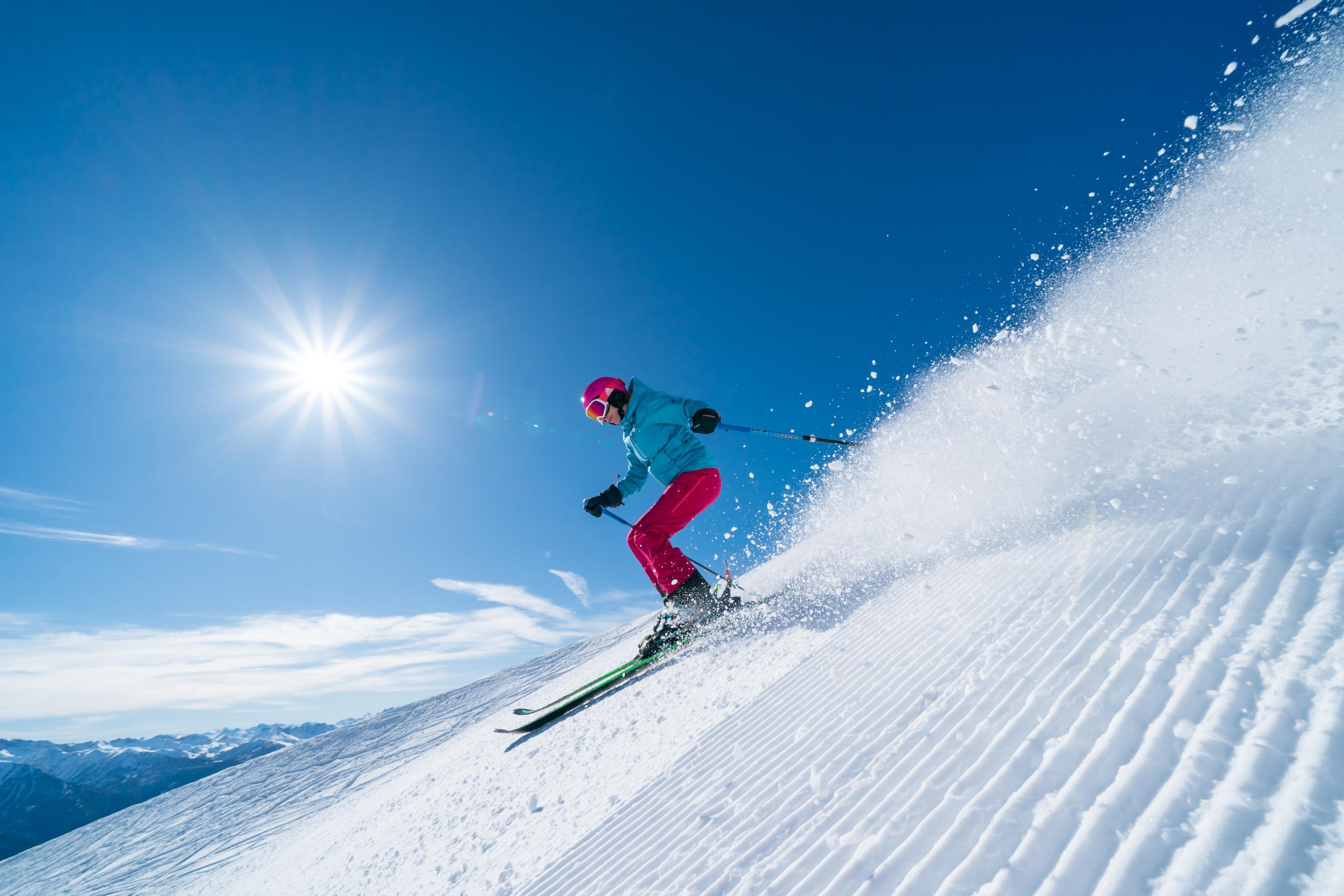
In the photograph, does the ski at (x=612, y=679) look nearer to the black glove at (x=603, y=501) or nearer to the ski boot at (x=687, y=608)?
the ski boot at (x=687, y=608)

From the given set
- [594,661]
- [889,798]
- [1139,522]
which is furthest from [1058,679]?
[594,661]

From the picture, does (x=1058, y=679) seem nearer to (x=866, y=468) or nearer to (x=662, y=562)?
(x=662, y=562)

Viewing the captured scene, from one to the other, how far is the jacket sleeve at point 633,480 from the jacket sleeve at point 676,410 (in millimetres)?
744

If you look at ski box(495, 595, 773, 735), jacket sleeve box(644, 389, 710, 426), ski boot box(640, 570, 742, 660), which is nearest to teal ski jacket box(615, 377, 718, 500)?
jacket sleeve box(644, 389, 710, 426)

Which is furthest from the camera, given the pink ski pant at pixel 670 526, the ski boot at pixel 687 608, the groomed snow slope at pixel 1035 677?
the ski boot at pixel 687 608

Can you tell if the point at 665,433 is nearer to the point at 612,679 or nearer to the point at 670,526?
the point at 670,526

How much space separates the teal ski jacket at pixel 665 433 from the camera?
589 centimetres

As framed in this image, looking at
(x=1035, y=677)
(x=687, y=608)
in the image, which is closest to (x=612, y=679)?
(x=687, y=608)

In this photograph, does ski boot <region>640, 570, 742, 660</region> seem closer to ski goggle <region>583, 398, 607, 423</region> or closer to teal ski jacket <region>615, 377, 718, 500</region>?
teal ski jacket <region>615, 377, 718, 500</region>

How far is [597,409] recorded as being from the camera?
238 inches

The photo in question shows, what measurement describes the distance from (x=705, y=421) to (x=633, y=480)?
1.30 m

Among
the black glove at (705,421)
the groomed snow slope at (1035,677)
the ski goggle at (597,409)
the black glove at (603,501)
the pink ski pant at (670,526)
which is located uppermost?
the ski goggle at (597,409)

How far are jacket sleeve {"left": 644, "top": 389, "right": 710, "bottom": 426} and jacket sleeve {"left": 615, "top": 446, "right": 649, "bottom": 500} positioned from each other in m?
0.74

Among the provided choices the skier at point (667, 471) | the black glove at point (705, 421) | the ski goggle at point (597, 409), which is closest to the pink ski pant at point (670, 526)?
the skier at point (667, 471)
